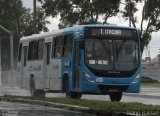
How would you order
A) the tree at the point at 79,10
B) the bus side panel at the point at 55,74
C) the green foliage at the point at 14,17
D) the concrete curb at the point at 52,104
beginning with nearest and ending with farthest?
the concrete curb at the point at 52,104 → the bus side panel at the point at 55,74 → the tree at the point at 79,10 → the green foliage at the point at 14,17

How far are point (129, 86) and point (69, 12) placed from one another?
32166 mm

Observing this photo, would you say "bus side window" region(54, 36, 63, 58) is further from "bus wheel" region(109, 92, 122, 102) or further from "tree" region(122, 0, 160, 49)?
"tree" region(122, 0, 160, 49)

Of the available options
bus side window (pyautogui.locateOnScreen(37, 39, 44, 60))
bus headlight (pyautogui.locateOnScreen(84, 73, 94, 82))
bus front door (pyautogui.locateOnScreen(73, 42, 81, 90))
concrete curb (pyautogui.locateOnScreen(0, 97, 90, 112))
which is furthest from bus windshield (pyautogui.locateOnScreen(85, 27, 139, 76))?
bus side window (pyautogui.locateOnScreen(37, 39, 44, 60))

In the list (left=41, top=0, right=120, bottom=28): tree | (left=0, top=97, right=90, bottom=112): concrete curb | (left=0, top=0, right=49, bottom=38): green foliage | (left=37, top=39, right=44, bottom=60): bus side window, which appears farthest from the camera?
(left=0, top=0, right=49, bottom=38): green foliage

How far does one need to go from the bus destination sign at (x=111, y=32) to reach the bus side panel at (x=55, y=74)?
2.70m

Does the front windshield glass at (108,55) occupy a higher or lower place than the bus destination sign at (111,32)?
lower

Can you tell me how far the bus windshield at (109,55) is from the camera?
23094mm

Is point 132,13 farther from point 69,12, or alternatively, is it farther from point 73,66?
point 73,66

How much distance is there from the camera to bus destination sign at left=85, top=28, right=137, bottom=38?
76.9 feet

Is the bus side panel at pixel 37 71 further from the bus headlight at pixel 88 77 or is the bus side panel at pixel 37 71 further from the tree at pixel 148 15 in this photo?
the tree at pixel 148 15

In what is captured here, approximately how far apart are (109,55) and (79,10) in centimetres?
3213

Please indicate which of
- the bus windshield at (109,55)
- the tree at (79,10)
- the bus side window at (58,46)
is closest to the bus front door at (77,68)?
the bus windshield at (109,55)

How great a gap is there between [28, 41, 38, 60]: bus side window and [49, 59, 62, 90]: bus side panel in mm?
2332

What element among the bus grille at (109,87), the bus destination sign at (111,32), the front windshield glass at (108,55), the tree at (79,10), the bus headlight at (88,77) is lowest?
the bus grille at (109,87)
